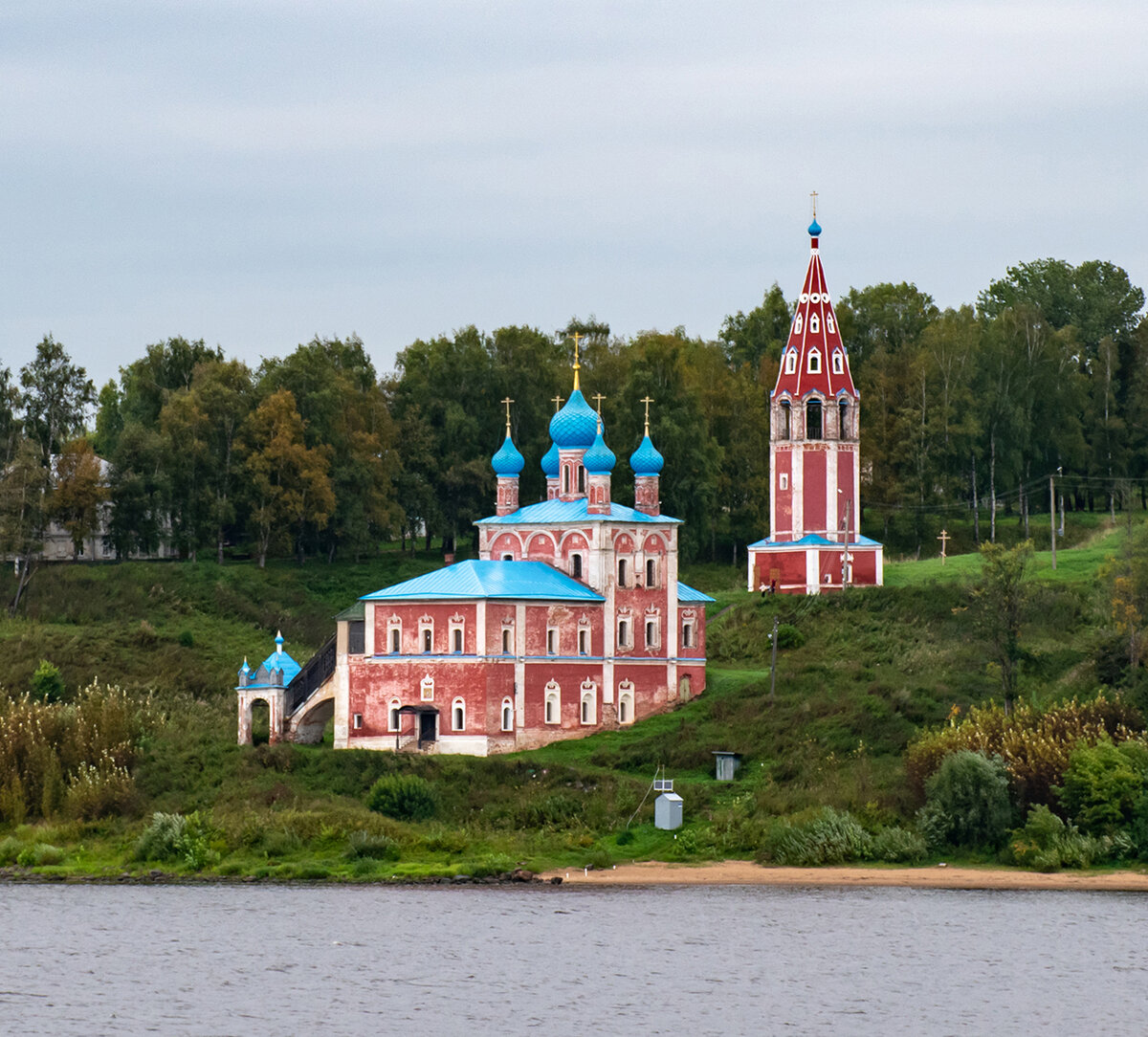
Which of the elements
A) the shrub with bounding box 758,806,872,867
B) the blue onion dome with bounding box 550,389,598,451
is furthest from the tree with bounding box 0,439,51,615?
the shrub with bounding box 758,806,872,867

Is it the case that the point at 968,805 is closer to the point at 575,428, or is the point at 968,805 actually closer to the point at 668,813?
the point at 668,813

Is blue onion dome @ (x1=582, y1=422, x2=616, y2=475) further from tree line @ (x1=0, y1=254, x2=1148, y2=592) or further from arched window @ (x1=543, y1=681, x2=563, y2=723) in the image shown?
tree line @ (x1=0, y1=254, x2=1148, y2=592)

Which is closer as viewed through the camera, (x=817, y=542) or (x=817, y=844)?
(x=817, y=844)

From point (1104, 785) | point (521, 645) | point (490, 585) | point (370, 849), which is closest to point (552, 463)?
point (490, 585)

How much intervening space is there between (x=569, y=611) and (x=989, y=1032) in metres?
26.3

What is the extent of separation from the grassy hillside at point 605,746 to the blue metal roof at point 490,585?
387 cm

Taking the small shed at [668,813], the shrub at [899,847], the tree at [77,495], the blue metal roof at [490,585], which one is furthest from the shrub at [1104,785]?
the tree at [77,495]

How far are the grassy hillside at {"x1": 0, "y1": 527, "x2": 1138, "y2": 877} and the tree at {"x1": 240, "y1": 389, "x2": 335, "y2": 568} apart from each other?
658 centimetres

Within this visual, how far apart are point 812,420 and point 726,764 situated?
22845mm

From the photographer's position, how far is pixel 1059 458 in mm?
95625

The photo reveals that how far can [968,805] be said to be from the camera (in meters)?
54.4

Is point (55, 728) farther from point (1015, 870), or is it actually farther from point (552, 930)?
point (1015, 870)

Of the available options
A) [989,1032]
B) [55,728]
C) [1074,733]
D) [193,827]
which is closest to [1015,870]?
[1074,733]

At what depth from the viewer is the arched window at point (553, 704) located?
63438 mm
